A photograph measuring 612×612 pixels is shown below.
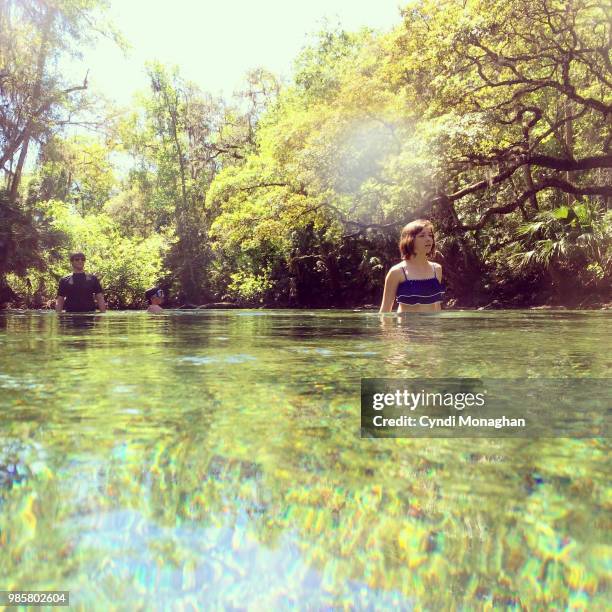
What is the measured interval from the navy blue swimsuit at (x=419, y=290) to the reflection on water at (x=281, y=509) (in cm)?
465

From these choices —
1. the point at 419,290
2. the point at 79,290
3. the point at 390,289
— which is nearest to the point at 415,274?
the point at 419,290

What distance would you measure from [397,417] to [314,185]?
63.3 ft

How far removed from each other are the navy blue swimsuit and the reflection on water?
183 inches

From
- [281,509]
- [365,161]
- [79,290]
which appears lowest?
[281,509]

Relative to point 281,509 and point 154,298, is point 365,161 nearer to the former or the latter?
point 154,298

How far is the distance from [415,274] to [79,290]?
6301 millimetres

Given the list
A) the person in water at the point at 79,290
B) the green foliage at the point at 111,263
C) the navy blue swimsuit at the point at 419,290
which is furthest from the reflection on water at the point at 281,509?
the green foliage at the point at 111,263

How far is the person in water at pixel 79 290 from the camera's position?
11.0m

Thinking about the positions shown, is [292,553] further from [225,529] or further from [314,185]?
[314,185]

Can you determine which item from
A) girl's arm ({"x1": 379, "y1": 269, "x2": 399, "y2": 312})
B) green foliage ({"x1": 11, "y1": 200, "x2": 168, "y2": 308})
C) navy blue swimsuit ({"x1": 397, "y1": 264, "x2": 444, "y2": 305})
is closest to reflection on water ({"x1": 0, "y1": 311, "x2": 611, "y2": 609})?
girl's arm ({"x1": 379, "y1": 269, "x2": 399, "y2": 312})

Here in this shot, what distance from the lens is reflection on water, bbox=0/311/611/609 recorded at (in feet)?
3.57

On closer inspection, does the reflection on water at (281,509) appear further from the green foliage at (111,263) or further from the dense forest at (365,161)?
the green foliage at (111,263)

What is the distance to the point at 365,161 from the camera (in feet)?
62.6

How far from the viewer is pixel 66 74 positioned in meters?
23.5
